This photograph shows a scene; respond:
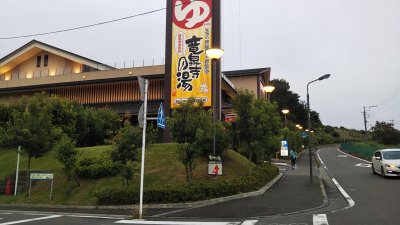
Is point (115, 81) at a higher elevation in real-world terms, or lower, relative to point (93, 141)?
higher

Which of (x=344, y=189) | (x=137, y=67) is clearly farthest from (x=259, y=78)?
(x=344, y=189)

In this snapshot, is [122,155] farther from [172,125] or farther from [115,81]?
[115,81]

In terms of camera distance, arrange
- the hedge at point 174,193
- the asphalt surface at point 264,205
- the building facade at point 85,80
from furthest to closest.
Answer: the building facade at point 85,80
the hedge at point 174,193
the asphalt surface at point 264,205

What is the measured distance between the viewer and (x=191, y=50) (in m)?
26.5

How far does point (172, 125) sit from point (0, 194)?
11.1 meters

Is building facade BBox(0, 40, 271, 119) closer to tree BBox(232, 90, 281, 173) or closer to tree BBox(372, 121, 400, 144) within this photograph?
tree BBox(232, 90, 281, 173)

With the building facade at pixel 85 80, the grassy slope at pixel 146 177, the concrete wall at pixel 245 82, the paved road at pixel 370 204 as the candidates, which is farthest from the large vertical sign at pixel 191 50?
the concrete wall at pixel 245 82

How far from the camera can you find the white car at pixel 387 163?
21797 millimetres

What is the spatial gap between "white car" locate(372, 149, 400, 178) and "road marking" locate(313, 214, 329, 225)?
1206 centimetres

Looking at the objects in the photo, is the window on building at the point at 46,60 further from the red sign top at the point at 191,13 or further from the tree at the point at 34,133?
the tree at the point at 34,133

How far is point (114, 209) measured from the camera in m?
15.6

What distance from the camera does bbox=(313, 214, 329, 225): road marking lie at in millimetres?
10609

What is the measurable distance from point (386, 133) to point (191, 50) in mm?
56603

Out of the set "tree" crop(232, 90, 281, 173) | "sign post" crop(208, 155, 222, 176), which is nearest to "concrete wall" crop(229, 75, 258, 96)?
"tree" crop(232, 90, 281, 173)
